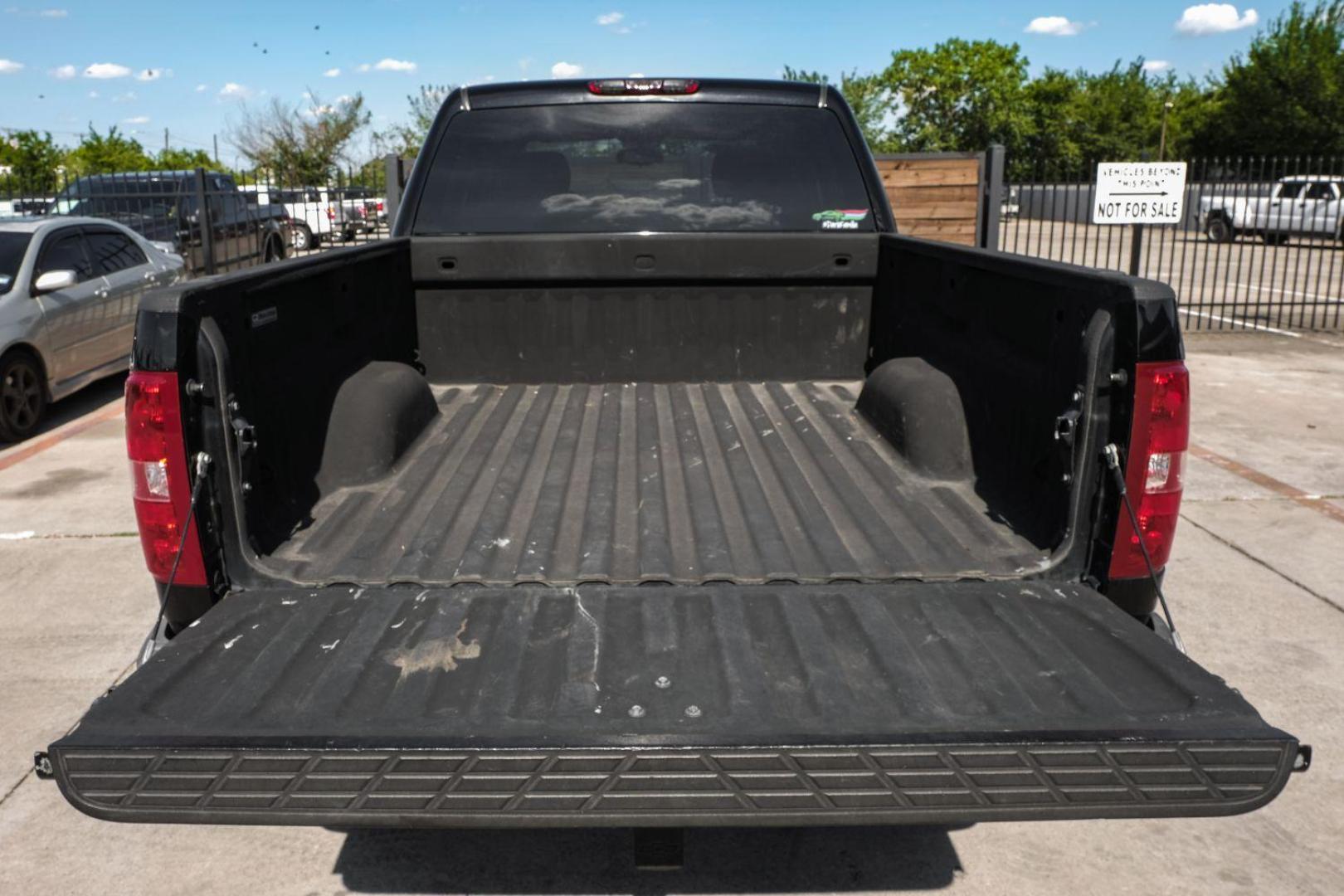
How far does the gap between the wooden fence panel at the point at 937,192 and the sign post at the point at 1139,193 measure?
1319 mm

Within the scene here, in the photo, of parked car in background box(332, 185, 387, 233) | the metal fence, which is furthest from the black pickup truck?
parked car in background box(332, 185, 387, 233)

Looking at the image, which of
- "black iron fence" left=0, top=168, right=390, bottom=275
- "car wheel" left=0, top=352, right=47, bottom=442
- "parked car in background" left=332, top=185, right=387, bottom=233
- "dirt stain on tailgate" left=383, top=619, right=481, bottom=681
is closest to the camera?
"dirt stain on tailgate" left=383, top=619, right=481, bottom=681

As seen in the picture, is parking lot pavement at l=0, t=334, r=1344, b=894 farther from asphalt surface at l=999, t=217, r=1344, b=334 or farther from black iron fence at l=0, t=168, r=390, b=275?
black iron fence at l=0, t=168, r=390, b=275

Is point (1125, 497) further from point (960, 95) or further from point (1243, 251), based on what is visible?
point (960, 95)

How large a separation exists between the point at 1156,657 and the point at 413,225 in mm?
3389

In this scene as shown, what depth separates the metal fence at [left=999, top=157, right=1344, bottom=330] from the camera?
48.5 ft

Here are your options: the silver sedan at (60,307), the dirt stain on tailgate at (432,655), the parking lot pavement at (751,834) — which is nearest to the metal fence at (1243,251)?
the parking lot pavement at (751,834)

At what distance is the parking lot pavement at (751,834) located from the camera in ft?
10.1

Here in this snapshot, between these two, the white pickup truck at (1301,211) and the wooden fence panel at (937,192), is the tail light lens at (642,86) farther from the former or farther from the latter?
the white pickup truck at (1301,211)

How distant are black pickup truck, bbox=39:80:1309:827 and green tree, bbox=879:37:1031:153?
65601 millimetres

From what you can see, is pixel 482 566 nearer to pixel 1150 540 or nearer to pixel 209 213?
pixel 1150 540

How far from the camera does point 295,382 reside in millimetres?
3174

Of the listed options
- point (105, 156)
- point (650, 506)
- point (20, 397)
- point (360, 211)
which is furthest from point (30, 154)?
point (650, 506)

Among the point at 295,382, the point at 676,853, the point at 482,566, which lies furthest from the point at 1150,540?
the point at 295,382
